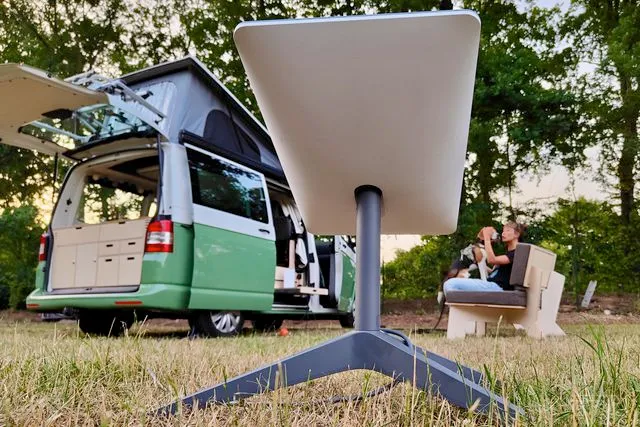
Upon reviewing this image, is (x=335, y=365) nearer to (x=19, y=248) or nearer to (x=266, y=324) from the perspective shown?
(x=266, y=324)

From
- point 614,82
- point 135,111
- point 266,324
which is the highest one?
point 614,82

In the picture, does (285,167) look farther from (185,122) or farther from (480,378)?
(185,122)

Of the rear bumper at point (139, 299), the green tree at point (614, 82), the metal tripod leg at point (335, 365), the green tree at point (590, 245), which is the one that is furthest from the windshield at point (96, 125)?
the green tree at point (590, 245)

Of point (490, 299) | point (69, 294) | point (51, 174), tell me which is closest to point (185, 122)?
point (69, 294)

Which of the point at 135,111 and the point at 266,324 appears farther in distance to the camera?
the point at 266,324

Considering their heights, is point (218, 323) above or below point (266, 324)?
above

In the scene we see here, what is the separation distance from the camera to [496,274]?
6652 mm

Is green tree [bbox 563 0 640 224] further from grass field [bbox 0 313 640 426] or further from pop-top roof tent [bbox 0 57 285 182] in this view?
grass field [bbox 0 313 640 426]

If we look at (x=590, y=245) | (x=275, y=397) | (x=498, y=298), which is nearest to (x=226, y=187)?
(x=498, y=298)

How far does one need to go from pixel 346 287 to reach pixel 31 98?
4.93 metres

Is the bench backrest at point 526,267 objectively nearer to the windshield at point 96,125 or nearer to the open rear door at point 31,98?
the windshield at point 96,125

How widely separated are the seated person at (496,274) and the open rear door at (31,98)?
158 inches

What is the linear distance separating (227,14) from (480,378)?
1305 cm

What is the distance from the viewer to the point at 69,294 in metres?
5.74
